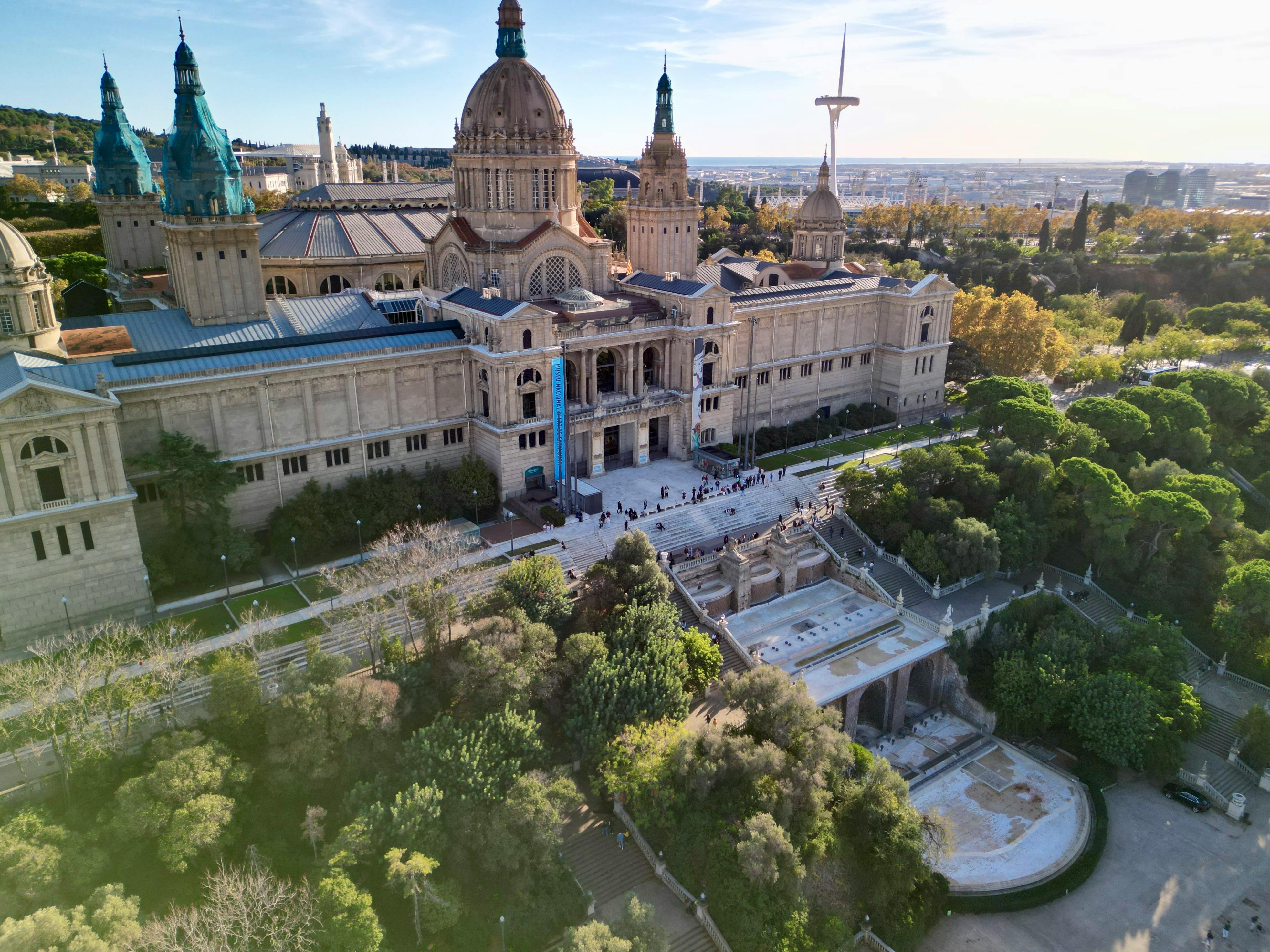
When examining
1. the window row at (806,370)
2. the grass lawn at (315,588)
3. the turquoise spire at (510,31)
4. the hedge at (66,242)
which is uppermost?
the turquoise spire at (510,31)

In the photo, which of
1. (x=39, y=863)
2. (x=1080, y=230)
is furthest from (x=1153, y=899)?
(x=1080, y=230)

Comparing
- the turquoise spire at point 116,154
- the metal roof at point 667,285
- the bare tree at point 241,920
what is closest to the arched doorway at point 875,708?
the metal roof at point 667,285

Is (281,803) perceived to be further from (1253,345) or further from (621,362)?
(1253,345)

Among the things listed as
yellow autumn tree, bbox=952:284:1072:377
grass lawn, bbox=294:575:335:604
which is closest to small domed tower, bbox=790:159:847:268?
yellow autumn tree, bbox=952:284:1072:377

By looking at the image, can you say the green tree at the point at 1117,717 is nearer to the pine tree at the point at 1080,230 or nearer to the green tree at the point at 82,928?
the green tree at the point at 82,928

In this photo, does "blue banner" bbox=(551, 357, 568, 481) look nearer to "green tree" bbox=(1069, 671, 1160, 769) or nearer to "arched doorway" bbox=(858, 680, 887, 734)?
"arched doorway" bbox=(858, 680, 887, 734)

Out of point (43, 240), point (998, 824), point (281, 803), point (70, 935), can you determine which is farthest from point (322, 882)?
point (43, 240)
